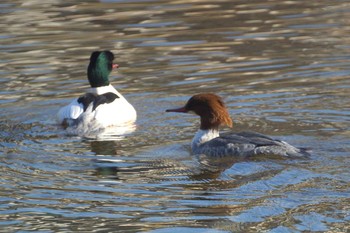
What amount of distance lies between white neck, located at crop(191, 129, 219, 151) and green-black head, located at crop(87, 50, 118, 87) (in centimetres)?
277

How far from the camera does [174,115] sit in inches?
531

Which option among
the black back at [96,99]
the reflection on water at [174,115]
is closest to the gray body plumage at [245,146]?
the reflection on water at [174,115]

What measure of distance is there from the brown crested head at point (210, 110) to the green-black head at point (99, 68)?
257 centimetres

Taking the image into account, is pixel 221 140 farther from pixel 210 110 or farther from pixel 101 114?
pixel 101 114

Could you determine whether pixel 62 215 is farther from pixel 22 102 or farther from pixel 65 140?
pixel 22 102

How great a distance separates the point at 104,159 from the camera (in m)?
11.5

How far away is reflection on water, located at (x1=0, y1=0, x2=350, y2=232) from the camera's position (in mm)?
9375

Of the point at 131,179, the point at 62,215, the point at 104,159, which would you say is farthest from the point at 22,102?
the point at 62,215

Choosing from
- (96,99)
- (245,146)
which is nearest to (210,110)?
(245,146)

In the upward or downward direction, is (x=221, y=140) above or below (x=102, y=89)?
below

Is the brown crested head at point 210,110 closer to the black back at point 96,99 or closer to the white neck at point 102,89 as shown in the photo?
the black back at point 96,99

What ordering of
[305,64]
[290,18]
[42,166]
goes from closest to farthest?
[42,166] < [305,64] < [290,18]

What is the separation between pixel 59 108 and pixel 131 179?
4014 mm

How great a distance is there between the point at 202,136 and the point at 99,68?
9.72ft
